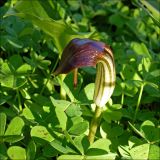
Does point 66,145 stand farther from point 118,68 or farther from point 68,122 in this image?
point 118,68

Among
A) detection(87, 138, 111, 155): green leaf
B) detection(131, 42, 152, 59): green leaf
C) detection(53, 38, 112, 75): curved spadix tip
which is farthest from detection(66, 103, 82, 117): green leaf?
detection(131, 42, 152, 59): green leaf

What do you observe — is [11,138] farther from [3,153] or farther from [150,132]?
[150,132]

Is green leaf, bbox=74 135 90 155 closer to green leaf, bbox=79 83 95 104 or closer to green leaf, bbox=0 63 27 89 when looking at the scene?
green leaf, bbox=79 83 95 104

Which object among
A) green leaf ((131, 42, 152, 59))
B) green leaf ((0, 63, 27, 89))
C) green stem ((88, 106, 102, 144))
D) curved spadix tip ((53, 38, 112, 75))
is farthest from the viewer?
green leaf ((131, 42, 152, 59))

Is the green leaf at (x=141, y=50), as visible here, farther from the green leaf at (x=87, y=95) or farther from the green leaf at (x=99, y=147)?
the green leaf at (x=99, y=147)

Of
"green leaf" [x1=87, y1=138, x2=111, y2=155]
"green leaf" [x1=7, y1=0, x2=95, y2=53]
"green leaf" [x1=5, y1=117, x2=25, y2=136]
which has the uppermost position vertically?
"green leaf" [x1=7, y1=0, x2=95, y2=53]

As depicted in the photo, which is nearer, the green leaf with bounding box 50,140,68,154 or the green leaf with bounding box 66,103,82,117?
the green leaf with bounding box 50,140,68,154

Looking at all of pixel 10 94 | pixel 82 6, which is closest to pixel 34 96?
pixel 10 94
